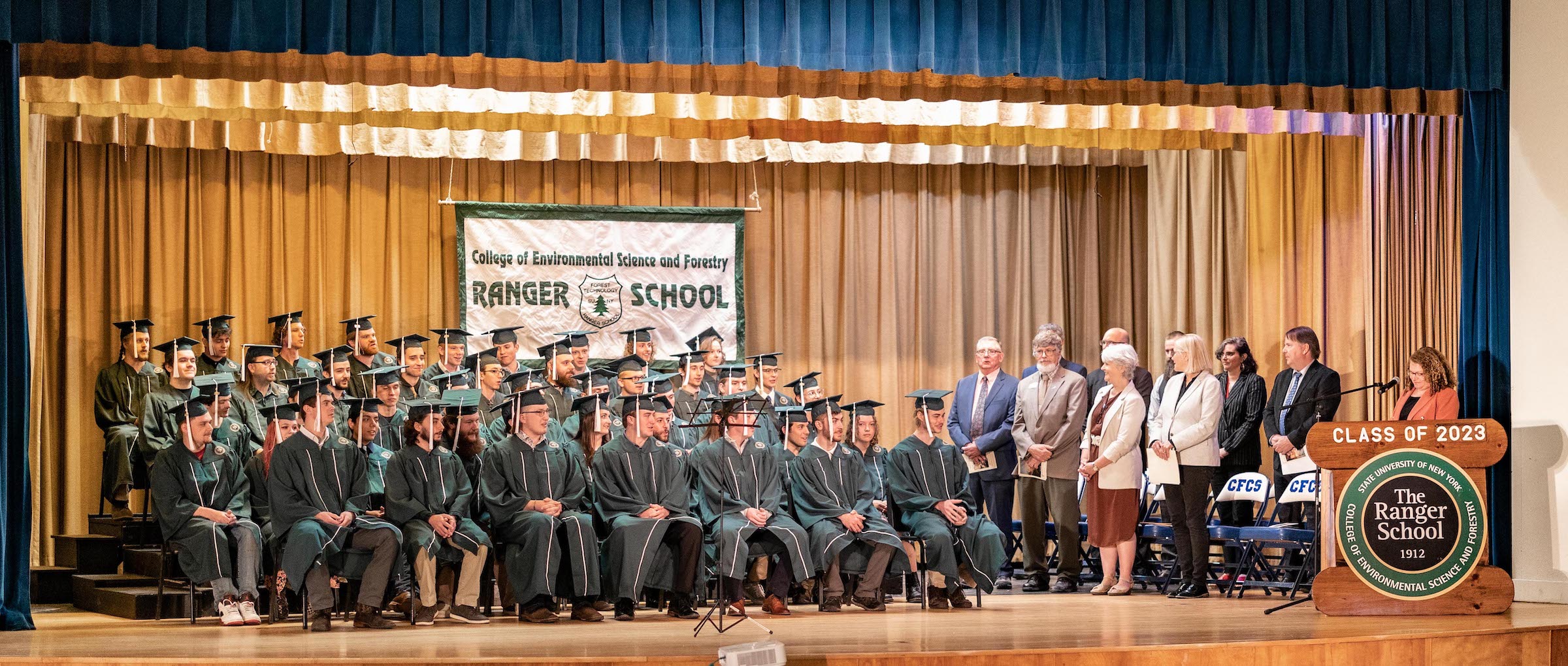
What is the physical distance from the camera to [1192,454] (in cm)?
807

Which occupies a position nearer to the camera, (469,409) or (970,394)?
(469,409)

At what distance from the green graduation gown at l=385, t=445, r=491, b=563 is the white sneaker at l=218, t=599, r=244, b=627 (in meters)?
0.81

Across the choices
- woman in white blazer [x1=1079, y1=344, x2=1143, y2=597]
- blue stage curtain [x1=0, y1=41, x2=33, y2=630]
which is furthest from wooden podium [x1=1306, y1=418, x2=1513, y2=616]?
blue stage curtain [x1=0, y1=41, x2=33, y2=630]

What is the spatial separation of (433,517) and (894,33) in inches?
122

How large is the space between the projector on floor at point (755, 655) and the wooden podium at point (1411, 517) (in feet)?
9.62

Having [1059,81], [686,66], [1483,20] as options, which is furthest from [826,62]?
[1483,20]

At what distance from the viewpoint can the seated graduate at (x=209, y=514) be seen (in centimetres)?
730

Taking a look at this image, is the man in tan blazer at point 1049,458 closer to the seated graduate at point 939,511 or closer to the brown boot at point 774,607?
the seated graduate at point 939,511

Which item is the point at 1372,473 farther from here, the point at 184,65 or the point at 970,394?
the point at 184,65

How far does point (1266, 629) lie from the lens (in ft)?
20.3

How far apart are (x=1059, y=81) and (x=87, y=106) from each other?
5.19m

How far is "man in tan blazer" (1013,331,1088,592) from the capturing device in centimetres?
865

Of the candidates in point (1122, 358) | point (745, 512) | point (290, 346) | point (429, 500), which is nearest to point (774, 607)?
point (745, 512)

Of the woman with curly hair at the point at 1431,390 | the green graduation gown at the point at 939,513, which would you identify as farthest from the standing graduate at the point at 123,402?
the woman with curly hair at the point at 1431,390
